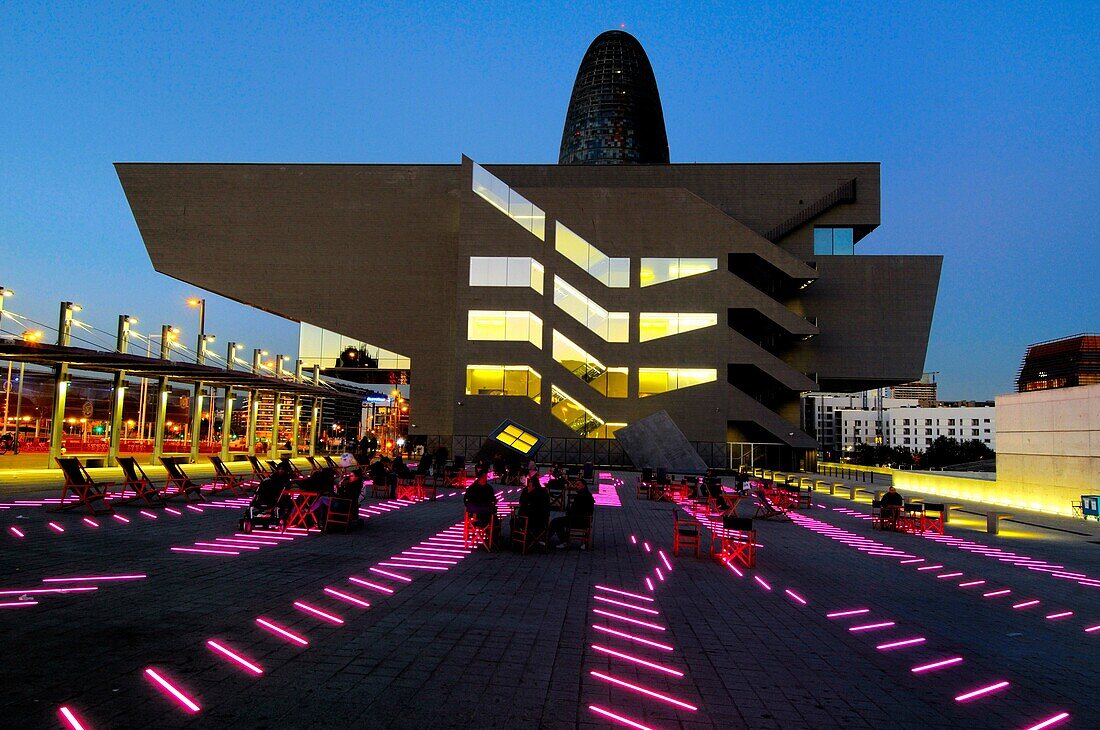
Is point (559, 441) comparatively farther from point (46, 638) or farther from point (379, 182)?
point (46, 638)

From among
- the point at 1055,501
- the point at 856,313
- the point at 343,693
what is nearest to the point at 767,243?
the point at 856,313

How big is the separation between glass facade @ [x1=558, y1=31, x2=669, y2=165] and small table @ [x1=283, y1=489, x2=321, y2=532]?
235ft

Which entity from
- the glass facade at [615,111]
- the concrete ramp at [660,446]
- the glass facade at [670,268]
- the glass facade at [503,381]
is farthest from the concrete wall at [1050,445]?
the glass facade at [615,111]

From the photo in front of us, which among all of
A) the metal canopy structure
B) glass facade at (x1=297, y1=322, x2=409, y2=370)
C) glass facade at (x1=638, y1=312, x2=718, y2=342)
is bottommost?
the metal canopy structure

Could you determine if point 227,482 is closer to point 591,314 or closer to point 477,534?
point 477,534

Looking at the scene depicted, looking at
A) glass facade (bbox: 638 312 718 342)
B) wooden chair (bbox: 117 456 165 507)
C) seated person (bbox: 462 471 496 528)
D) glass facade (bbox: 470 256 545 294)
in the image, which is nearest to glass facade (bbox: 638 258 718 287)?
glass facade (bbox: 638 312 718 342)

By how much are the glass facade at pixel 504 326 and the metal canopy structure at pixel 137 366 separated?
11.5 meters

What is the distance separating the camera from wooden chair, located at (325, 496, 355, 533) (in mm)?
13438

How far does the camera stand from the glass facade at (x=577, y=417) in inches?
1822

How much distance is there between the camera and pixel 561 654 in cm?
628

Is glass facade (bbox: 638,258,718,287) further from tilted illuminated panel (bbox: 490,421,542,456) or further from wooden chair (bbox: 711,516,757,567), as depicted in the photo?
wooden chair (bbox: 711,516,757,567)

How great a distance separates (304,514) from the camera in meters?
13.5

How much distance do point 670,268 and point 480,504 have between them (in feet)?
125

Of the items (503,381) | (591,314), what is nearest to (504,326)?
(503,381)
